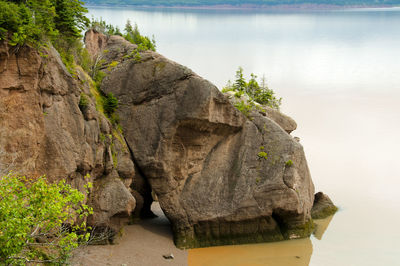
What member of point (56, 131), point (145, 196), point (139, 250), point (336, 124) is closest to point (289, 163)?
point (145, 196)

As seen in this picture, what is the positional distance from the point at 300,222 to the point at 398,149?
106ft

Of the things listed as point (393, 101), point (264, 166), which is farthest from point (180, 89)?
point (393, 101)

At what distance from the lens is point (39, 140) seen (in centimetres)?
2520

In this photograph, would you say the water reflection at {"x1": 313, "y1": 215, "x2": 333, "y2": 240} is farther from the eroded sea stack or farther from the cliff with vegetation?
the cliff with vegetation

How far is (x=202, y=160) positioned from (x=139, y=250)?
25.6 ft

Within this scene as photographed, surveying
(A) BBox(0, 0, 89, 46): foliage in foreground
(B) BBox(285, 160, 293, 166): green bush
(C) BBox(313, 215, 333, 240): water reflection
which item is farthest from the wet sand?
(A) BBox(0, 0, 89, 46): foliage in foreground

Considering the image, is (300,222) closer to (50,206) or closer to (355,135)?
(50,206)

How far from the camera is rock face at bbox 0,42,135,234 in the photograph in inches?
946

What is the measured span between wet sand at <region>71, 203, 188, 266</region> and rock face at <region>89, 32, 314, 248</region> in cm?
137

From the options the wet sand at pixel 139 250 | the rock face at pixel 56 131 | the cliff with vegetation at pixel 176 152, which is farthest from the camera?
the cliff with vegetation at pixel 176 152

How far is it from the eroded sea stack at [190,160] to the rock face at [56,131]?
0.12 m

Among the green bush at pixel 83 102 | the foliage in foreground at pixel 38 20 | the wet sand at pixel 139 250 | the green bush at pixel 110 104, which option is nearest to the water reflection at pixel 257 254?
the wet sand at pixel 139 250

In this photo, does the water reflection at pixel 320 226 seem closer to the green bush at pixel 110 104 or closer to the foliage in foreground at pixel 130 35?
the green bush at pixel 110 104

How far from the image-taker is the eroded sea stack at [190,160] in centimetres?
3058
